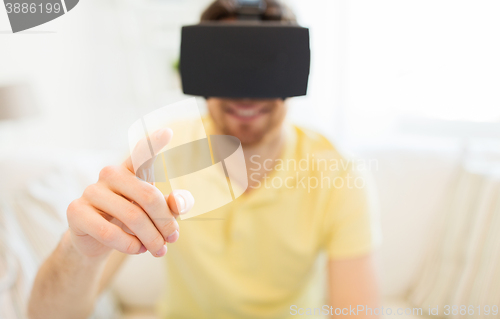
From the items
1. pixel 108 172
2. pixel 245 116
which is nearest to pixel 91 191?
pixel 108 172

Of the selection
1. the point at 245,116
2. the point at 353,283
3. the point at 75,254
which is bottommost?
the point at 353,283

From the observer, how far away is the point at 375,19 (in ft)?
1.31

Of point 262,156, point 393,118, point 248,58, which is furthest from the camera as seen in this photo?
point 393,118

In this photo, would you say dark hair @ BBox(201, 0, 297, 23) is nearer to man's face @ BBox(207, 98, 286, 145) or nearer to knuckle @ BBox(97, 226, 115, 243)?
man's face @ BBox(207, 98, 286, 145)

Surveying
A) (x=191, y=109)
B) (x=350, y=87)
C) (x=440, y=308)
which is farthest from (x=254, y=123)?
(x=350, y=87)

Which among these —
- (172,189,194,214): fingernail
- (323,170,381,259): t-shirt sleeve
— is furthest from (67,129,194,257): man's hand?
(323,170,381,259): t-shirt sleeve

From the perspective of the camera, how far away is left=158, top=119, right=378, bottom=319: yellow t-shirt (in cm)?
41

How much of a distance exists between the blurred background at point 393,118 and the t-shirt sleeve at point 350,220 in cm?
11

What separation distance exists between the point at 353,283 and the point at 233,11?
1.26ft

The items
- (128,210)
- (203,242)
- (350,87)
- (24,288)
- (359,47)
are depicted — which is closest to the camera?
(128,210)

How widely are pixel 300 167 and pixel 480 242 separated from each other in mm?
290

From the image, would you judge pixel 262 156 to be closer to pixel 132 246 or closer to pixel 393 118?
pixel 132 246

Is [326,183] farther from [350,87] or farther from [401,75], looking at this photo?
[350,87]

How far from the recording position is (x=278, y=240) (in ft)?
1.40
